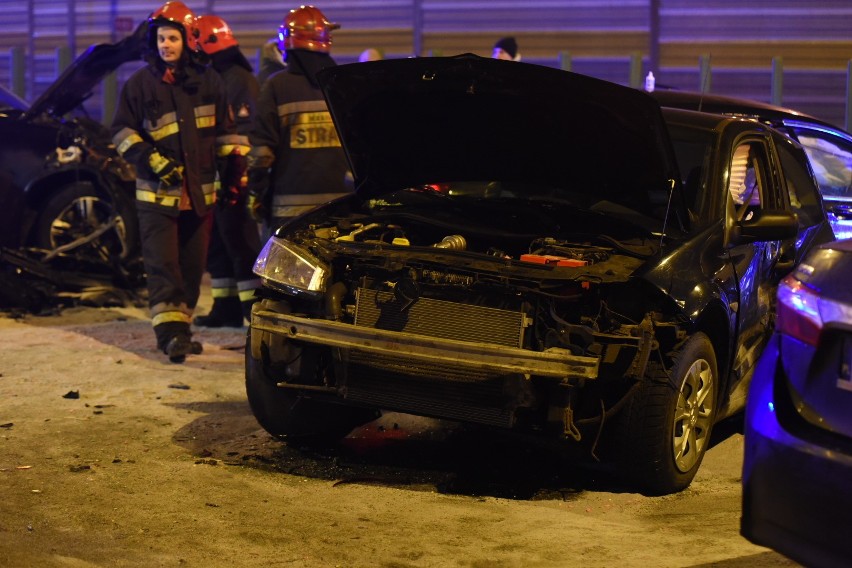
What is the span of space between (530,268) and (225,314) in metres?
4.51

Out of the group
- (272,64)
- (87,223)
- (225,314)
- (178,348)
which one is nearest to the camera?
(178,348)

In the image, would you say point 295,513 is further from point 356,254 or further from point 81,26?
point 81,26

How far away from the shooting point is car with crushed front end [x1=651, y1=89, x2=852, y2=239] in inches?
297

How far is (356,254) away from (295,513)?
1.05 m

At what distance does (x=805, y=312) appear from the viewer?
11.1 feet

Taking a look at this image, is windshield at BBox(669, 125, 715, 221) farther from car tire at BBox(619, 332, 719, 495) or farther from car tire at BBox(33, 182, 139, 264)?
car tire at BBox(33, 182, 139, 264)

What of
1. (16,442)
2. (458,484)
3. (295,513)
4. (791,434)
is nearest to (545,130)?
(458,484)

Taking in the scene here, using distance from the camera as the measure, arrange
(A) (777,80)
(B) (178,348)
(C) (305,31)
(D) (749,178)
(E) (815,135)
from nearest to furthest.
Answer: (D) (749,178) → (B) (178,348) → (C) (305,31) → (E) (815,135) → (A) (777,80)

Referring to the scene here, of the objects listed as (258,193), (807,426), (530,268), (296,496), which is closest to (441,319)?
(530,268)

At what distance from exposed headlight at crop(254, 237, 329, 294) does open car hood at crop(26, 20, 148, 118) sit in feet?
13.7

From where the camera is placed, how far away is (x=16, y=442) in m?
5.47

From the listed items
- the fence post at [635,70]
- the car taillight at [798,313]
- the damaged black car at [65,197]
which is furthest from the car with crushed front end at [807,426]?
the fence post at [635,70]

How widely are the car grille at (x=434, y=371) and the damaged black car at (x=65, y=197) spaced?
469cm

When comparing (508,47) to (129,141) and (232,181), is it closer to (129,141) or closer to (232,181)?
(232,181)
